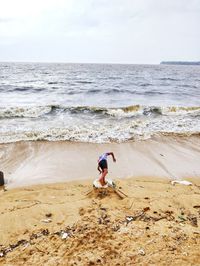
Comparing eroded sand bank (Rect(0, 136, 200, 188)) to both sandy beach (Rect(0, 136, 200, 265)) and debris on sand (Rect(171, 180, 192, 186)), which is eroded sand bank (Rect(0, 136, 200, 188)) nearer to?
sandy beach (Rect(0, 136, 200, 265))

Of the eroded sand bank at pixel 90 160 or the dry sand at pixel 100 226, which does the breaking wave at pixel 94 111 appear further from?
the dry sand at pixel 100 226

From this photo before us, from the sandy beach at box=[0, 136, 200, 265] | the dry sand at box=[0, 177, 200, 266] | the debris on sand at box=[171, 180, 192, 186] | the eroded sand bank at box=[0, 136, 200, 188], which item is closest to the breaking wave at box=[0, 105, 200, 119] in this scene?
the eroded sand bank at box=[0, 136, 200, 188]

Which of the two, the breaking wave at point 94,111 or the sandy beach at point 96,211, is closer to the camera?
the sandy beach at point 96,211

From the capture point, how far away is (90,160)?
383 inches

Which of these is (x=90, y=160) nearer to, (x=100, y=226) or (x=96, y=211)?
(x=96, y=211)

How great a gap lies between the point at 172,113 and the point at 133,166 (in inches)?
435

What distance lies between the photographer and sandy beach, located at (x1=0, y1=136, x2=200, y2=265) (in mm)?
4465

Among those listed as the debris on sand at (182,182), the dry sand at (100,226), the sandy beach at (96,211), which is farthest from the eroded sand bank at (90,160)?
the dry sand at (100,226)

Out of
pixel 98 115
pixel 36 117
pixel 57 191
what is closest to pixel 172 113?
pixel 98 115

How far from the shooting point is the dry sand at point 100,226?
439 cm

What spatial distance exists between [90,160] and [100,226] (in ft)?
15.1

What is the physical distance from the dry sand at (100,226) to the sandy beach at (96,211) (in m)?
0.02

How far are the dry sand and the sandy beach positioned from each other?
0.05ft

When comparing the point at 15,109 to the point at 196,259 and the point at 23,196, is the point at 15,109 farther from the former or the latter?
the point at 196,259
